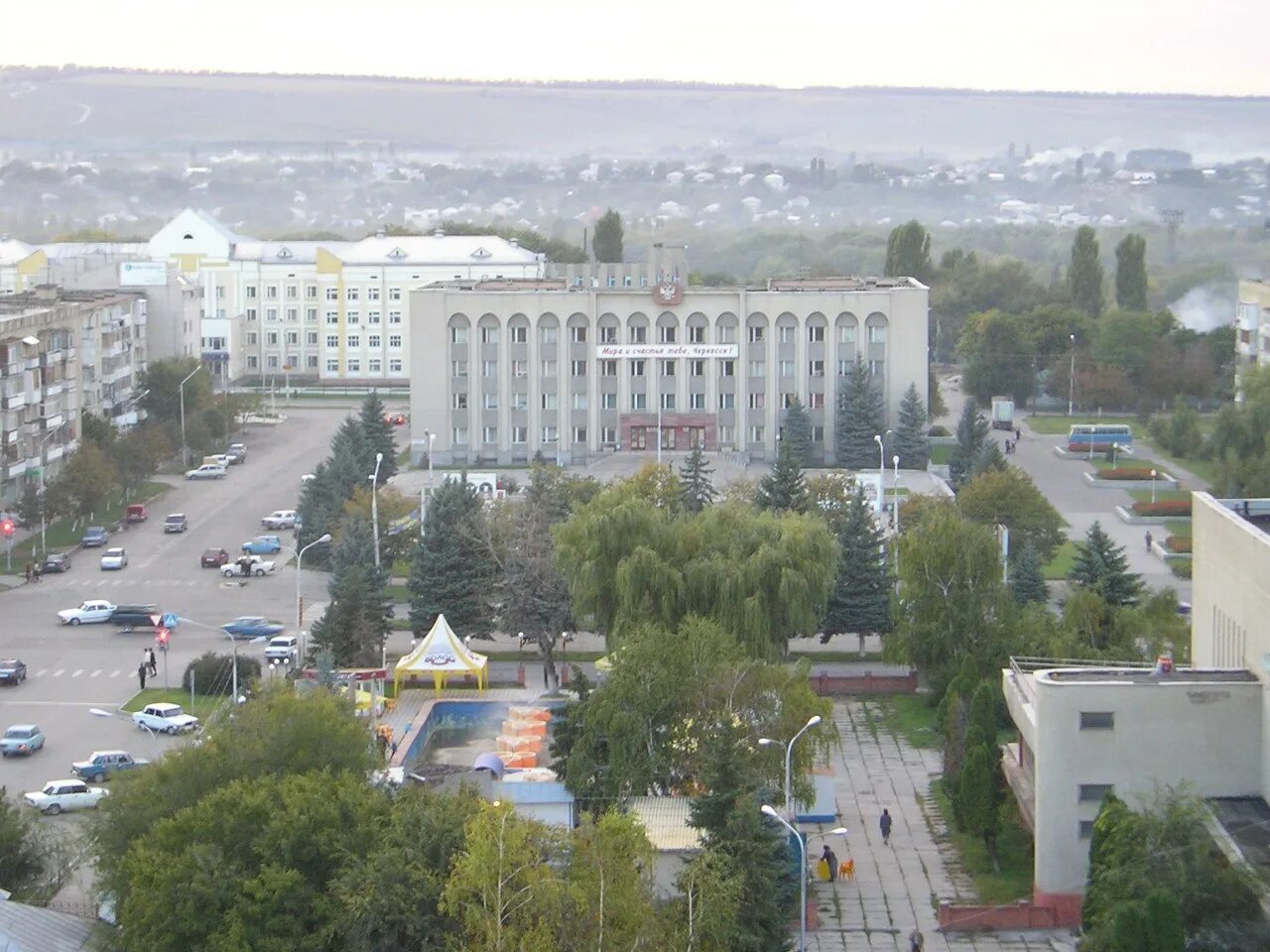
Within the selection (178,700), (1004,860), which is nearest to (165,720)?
(178,700)

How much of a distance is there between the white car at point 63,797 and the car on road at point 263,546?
15841mm

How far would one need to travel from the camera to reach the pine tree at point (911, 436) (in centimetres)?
4791

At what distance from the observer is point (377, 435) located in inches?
1831

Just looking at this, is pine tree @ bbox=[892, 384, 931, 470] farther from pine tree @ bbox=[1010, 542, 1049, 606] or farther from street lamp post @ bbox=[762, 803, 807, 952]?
street lamp post @ bbox=[762, 803, 807, 952]

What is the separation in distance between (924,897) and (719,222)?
504 feet

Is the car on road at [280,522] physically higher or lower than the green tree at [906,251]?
lower

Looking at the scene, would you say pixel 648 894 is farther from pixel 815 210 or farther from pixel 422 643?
pixel 815 210

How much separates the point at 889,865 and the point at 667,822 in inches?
97.3

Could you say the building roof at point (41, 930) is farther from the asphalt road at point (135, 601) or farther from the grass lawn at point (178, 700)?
the grass lawn at point (178, 700)

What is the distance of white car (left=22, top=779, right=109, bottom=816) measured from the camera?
24.2 meters

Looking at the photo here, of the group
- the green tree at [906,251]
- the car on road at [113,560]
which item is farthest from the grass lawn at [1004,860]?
the green tree at [906,251]

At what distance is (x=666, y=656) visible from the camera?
23312mm

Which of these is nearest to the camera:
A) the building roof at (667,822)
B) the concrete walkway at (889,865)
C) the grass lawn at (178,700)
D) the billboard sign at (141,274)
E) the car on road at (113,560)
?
the concrete walkway at (889,865)

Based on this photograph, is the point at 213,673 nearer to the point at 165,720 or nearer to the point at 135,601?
the point at 165,720
